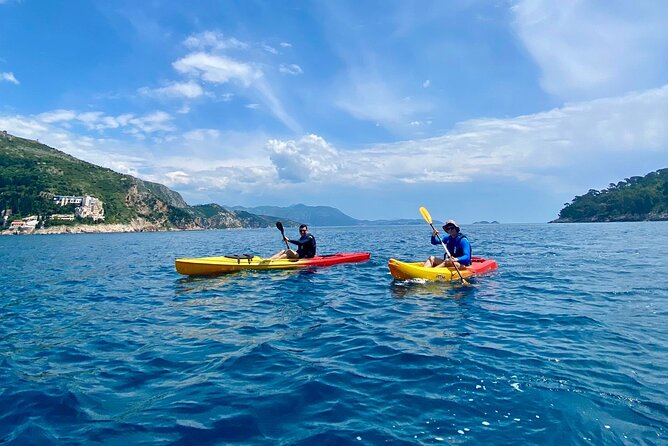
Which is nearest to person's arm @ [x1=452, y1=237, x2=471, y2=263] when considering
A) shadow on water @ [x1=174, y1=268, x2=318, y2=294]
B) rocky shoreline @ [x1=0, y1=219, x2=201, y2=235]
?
shadow on water @ [x1=174, y1=268, x2=318, y2=294]

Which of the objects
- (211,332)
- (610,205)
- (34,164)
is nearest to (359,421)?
(211,332)

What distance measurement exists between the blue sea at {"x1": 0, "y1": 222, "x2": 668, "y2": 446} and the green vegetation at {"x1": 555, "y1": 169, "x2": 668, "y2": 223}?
16849 cm

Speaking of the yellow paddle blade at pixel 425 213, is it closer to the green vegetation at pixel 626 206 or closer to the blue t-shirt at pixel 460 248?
the blue t-shirt at pixel 460 248

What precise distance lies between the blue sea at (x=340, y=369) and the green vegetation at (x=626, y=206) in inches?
6634

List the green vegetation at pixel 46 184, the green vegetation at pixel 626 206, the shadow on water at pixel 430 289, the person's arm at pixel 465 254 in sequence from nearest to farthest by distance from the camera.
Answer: the shadow on water at pixel 430 289 → the person's arm at pixel 465 254 → the green vegetation at pixel 46 184 → the green vegetation at pixel 626 206

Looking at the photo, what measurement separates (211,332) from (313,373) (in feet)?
10.9

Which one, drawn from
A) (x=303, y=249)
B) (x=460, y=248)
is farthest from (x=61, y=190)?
(x=460, y=248)

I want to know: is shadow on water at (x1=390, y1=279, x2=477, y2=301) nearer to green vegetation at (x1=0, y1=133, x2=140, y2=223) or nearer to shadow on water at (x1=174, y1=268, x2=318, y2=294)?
shadow on water at (x1=174, y1=268, x2=318, y2=294)

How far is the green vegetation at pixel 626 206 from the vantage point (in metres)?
145

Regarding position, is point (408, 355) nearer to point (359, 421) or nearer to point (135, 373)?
point (359, 421)

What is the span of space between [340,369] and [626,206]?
596ft

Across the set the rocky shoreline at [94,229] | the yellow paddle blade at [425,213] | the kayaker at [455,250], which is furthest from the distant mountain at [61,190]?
the kayaker at [455,250]

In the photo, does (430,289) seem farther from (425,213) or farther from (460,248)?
(425,213)

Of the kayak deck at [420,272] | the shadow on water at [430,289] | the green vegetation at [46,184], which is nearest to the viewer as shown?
the shadow on water at [430,289]
